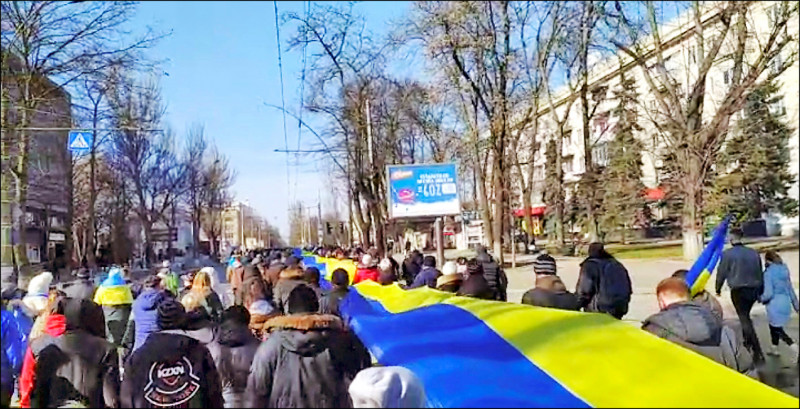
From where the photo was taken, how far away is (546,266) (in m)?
6.32

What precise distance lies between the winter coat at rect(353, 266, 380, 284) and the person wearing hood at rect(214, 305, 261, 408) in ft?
19.8

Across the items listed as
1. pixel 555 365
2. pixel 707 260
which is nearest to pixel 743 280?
pixel 707 260

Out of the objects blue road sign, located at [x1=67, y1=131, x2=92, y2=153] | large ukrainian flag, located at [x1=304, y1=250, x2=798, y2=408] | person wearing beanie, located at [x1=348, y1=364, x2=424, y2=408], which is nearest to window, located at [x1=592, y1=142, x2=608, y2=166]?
large ukrainian flag, located at [x1=304, y1=250, x2=798, y2=408]

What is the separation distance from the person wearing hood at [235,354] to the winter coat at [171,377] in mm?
56

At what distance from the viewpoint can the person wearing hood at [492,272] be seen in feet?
27.4

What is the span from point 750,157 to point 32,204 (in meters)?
4.31

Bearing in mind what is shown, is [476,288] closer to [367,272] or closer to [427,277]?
[427,277]

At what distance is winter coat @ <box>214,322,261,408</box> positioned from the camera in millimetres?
2998

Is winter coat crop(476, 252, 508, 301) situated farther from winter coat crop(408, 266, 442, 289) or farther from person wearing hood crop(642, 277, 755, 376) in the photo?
person wearing hood crop(642, 277, 755, 376)

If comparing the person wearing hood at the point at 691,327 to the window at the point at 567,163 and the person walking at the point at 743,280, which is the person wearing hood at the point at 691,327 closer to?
the window at the point at 567,163

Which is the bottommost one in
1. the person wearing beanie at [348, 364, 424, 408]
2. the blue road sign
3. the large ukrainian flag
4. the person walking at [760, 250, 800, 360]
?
the person walking at [760, 250, 800, 360]

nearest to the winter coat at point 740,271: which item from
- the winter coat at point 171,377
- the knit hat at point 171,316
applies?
the knit hat at point 171,316

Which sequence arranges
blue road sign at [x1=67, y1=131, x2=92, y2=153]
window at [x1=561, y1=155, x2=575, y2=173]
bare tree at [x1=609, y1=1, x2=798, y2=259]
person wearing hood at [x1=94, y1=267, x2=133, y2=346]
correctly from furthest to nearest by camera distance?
person wearing hood at [x1=94, y1=267, x2=133, y2=346]
blue road sign at [x1=67, y1=131, x2=92, y2=153]
window at [x1=561, y1=155, x2=575, y2=173]
bare tree at [x1=609, y1=1, x2=798, y2=259]

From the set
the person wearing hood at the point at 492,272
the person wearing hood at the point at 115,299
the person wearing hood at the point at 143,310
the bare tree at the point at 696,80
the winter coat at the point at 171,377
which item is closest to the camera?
the winter coat at the point at 171,377
